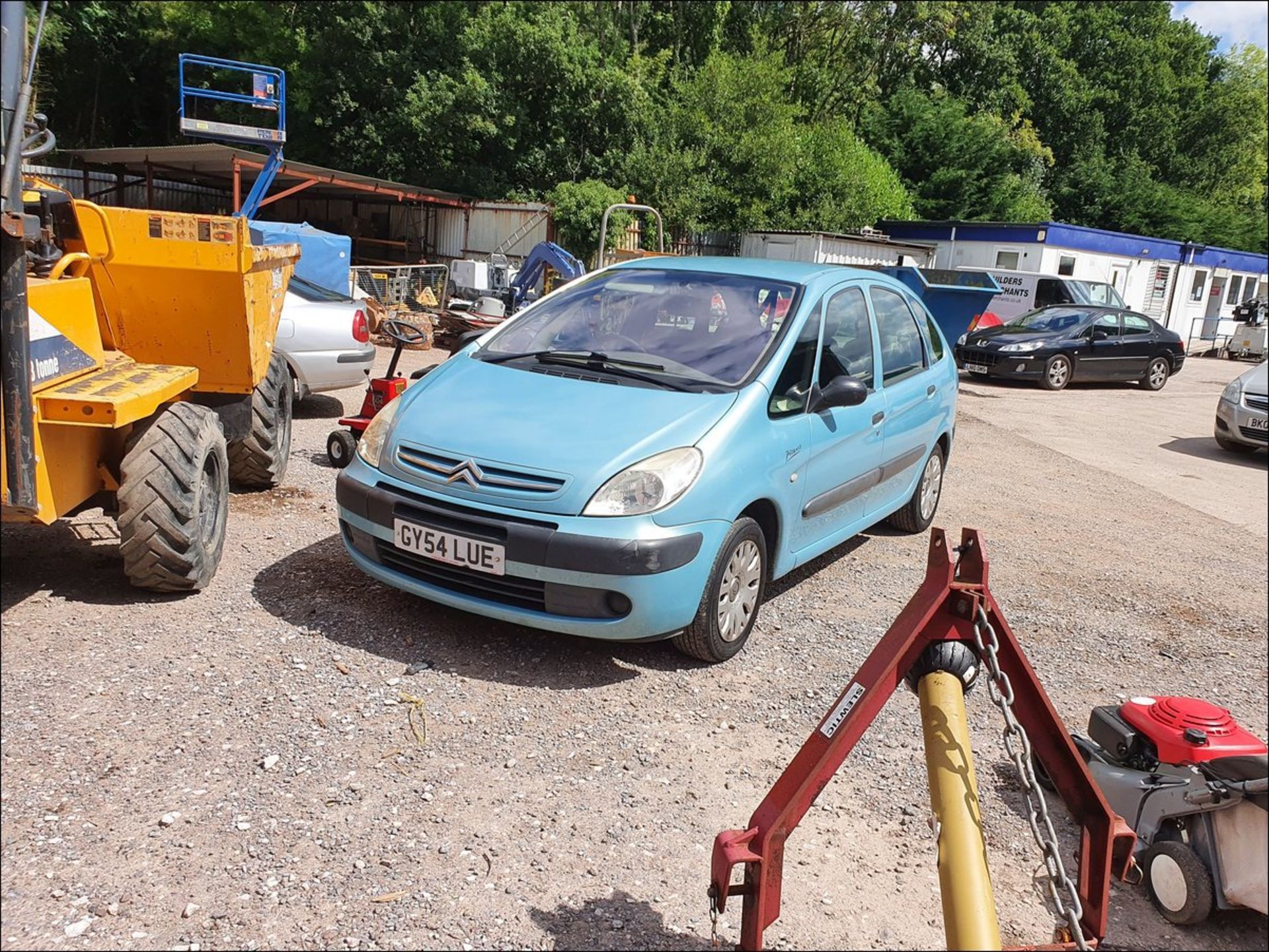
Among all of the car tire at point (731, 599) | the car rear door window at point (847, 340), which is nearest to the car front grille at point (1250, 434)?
the car rear door window at point (847, 340)

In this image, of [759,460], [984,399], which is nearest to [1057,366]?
[984,399]

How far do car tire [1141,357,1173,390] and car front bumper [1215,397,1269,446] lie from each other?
23.3 feet

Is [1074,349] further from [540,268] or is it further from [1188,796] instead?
[1188,796]

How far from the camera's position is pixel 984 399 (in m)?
14.7

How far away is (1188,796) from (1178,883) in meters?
0.23

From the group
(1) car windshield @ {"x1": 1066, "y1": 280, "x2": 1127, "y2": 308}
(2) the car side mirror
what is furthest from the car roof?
(1) car windshield @ {"x1": 1066, "y1": 280, "x2": 1127, "y2": 308}

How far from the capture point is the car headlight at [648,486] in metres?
3.82

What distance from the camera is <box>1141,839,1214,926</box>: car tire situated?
2602mm

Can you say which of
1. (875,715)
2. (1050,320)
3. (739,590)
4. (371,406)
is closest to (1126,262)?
(1050,320)

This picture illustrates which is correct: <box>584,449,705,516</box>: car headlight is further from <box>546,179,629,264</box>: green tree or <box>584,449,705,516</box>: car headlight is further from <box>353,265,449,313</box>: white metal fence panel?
<box>546,179,629,264</box>: green tree

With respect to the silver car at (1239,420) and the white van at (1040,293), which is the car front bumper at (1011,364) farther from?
the silver car at (1239,420)

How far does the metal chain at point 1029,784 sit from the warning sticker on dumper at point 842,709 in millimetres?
296

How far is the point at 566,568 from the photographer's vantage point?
3754 mm

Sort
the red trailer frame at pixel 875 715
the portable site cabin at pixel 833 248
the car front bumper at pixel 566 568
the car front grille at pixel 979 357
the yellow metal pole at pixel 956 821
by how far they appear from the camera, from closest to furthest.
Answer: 1. the yellow metal pole at pixel 956 821
2. the red trailer frame at pixel 875 715
3. the car front bumper at pixel 566 568
4. the car front grille at pixel 979 357
5. the portable site cabin at pixel 833 248
